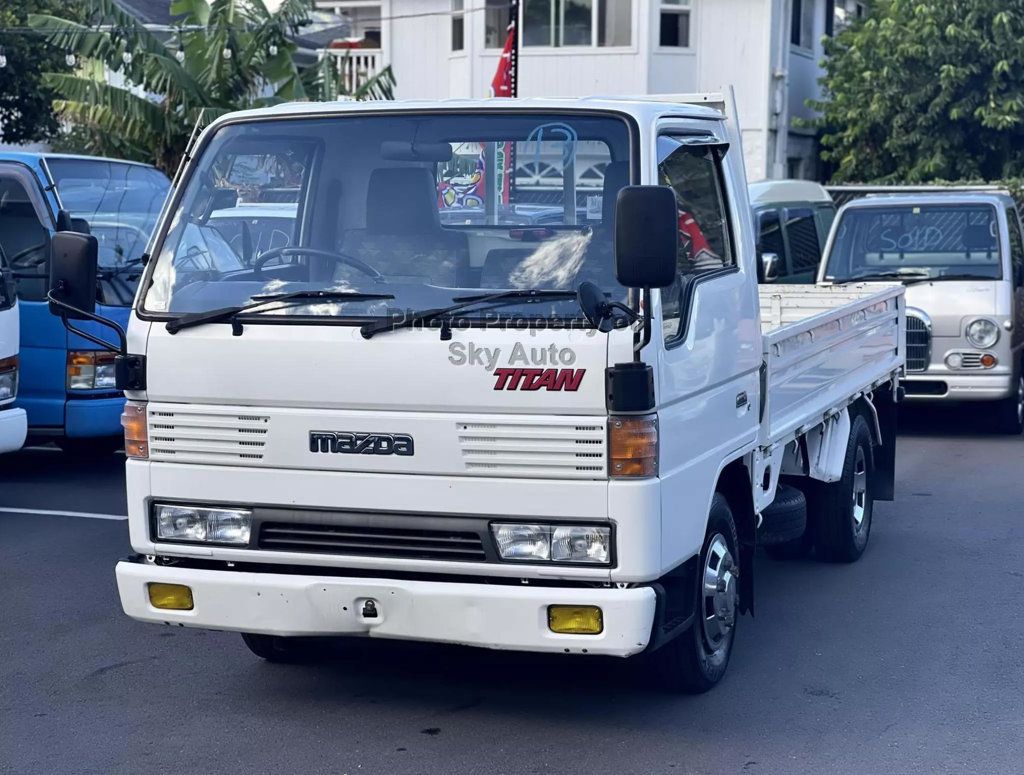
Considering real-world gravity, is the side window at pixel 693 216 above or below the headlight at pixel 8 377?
above

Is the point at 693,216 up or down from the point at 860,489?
up

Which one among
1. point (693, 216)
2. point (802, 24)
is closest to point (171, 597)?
point (693, 216)

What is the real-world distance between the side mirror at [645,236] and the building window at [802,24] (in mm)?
25904

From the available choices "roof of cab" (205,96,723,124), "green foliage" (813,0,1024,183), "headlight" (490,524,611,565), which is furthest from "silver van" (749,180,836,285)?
"headlight" (490,524,611,565)

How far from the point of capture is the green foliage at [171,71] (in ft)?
63.7

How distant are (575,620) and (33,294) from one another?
6.87 metres

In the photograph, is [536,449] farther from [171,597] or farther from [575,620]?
[171,597]

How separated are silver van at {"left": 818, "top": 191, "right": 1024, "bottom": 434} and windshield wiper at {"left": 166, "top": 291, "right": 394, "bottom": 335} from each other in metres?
8.82

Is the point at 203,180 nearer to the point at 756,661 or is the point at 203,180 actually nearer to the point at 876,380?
the point at 756,661

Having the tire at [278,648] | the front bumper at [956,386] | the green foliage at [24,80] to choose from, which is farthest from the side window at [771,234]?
the green foliage at [24,80]

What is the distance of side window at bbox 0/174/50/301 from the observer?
10.5 meters

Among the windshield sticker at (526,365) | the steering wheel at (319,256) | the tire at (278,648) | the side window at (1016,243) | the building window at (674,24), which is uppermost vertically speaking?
the building window at (674,24)

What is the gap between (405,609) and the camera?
4.95 meters

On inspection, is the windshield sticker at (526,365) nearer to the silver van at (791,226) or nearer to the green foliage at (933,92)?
the silver van at (791,226)
